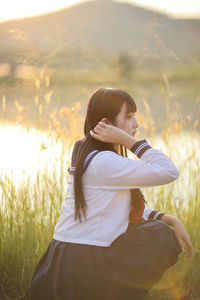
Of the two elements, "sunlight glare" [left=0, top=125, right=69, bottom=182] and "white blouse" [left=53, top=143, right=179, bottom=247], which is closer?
"white blouse" [left=53, top=143, right=179, bottom=247]

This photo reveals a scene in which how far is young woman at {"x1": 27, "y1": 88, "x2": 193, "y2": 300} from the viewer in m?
1.66

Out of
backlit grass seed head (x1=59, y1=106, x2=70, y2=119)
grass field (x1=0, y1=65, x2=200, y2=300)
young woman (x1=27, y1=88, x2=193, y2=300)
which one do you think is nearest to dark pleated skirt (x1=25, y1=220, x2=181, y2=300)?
young woman (x1=27, y1=88, x2=193, y2=300)

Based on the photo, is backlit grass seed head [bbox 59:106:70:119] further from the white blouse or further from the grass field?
the white blouse

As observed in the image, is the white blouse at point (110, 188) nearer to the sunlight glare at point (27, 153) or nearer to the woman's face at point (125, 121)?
the woman's face at point (125, 121)

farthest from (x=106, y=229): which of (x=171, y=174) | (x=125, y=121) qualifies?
(x=125, y=121)

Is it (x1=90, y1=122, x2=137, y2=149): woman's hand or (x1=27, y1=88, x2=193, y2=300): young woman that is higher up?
(x1=90, y1=122, x2=137, y2=149): woman's hand

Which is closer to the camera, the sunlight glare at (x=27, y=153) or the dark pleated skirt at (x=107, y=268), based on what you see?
the dark pleated skirt at (x=107, y=268)

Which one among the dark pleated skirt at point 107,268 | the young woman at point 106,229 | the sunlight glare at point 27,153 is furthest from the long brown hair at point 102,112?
the sunlight glare at point 27,153

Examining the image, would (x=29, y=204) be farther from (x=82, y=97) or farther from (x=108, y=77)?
(x=82, y=97)

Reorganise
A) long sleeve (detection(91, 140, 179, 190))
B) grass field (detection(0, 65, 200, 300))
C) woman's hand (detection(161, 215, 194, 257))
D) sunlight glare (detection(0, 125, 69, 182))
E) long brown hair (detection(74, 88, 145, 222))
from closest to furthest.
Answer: long sleeve (detection(91, 140, 179, 190)) < long brown hair (detection(74, 88, 145, 222)) < woman's hand (detection(161, 215, 194, 257)) < grass field (detection(0, 65, 200, 300)) < sunlight glare (detection(0, 125, 69, 182))

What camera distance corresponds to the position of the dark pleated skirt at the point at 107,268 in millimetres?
1682

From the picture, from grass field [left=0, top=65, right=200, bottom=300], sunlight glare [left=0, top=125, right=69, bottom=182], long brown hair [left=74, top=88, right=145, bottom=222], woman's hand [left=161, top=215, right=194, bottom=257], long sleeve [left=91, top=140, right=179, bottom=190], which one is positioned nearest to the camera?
long sleeve [left=91, top=140, right=179, bottom=190]

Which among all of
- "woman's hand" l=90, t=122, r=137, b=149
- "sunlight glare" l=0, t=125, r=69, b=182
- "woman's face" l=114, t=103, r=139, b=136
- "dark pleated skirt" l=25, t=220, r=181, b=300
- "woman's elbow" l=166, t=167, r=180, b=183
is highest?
"woman's face" l=114, t=103, r=139, b=136

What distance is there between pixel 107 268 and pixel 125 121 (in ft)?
2.09
